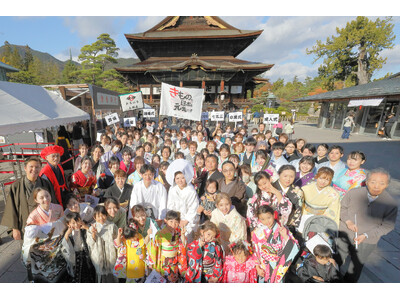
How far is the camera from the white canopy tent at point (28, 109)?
326cm

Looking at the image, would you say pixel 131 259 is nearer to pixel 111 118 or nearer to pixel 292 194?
pixel 292 194

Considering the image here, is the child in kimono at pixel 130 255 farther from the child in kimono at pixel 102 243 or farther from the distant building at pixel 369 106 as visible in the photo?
the distant building at pixel 369 106

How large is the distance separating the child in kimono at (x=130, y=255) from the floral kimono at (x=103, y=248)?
0.34 feet

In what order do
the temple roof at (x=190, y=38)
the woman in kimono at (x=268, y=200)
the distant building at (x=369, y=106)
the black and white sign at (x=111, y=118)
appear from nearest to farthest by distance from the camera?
the woman in kimono at (x=268, y=200) < the black and white sign at (x=111, y=118) < the distant building at (x=369, y=106) < the temple roof at (x=190, y=38)

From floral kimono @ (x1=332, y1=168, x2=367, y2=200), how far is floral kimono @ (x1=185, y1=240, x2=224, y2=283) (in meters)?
2.20

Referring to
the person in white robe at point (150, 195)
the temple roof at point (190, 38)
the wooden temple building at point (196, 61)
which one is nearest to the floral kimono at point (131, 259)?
the person in white robe at point (150, 195)

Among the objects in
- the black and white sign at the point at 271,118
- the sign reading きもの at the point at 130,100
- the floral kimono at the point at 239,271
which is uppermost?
the sign reading きもの at the point at 130,100

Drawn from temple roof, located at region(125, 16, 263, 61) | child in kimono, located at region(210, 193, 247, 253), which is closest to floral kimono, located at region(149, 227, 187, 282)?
child in kimono, located at region(210, 193, 247, 253)

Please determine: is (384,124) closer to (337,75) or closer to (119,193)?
(337,75)

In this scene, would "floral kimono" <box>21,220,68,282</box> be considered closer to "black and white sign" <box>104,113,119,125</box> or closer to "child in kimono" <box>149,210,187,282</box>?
"child in kimono" <box>149,210,187,282</box>

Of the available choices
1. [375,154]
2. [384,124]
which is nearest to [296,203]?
[375,154]

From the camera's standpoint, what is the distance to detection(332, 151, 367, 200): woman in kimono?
291cm

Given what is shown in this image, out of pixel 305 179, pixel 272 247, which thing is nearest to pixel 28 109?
pixel 272 247

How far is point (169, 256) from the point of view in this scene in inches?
82.7
